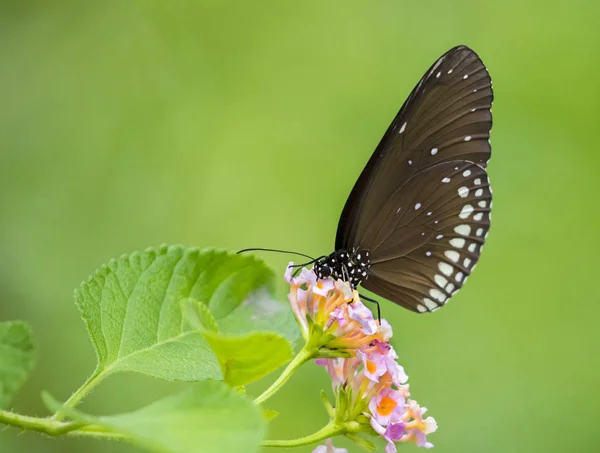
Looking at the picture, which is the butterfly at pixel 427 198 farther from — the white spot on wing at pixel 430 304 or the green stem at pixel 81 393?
the green stem at pixel 81 393

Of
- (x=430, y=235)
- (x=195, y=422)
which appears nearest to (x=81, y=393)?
(x=195, y=422)

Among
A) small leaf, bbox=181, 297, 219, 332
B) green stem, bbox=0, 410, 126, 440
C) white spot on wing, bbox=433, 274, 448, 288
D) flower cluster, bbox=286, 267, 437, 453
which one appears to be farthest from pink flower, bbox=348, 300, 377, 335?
white spot on wing, bbox=433, 274, 448, 288

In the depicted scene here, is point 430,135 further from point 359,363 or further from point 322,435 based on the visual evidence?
point 322,435

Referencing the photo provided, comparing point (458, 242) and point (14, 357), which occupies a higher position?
point (458, 242)

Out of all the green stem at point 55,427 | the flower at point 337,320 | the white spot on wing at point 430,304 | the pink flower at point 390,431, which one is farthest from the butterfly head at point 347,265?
the green stem at point 55,427

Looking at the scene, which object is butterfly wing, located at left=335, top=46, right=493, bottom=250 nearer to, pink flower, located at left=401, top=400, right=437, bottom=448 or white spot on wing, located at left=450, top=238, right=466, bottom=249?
white spot on wing, located at left=450, top=238, right=466, bottom=249

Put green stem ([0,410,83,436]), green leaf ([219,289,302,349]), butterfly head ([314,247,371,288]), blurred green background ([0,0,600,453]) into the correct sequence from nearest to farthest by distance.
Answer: green stem ([0,410,83,436])
green leaf ([219,289,302,349])
butterfly head ([314,247,371,288])
blurred green background ([0,0,600,453])
